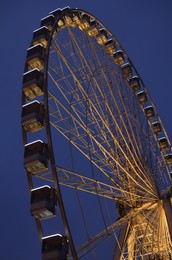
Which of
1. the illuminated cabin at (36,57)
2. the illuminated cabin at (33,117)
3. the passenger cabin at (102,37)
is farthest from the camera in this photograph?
the passenger cabin at (102,37)

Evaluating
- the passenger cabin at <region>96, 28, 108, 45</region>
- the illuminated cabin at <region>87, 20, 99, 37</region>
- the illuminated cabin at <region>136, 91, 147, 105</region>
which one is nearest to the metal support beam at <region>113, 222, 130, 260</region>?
the illuminated cabin at <region>136, 91, 147, 105</region>

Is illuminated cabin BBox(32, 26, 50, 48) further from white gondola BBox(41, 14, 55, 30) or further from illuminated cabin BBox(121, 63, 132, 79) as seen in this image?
illuminated cabin BBox(121, 63, 132, 79)

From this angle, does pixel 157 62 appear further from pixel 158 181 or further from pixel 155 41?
pixel 158 181

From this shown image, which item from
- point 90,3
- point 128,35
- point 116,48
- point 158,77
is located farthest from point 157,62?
point 116,48

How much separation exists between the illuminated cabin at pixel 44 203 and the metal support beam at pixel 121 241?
4.44m

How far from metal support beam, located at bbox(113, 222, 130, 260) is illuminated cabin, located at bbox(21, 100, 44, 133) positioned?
4.85m

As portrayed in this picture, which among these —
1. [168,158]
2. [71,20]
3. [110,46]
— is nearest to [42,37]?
[71,20]

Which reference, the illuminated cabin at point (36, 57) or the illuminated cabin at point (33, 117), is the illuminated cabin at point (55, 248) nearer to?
the illuminated cabin at point (33, 117)

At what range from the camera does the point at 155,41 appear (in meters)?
105

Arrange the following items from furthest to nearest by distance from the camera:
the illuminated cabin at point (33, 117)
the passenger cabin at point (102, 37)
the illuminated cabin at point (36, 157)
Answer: the passenger cabin at point (102, 37)
the illuminated cabin at point (33, 117)
the illuminated cabin at point (36, 157)

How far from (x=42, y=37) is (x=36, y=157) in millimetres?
4412

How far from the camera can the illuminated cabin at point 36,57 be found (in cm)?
1203

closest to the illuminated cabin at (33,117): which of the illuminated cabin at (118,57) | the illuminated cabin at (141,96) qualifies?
the illuminated cabin at (118,57)

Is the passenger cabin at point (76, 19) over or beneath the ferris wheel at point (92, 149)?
over
